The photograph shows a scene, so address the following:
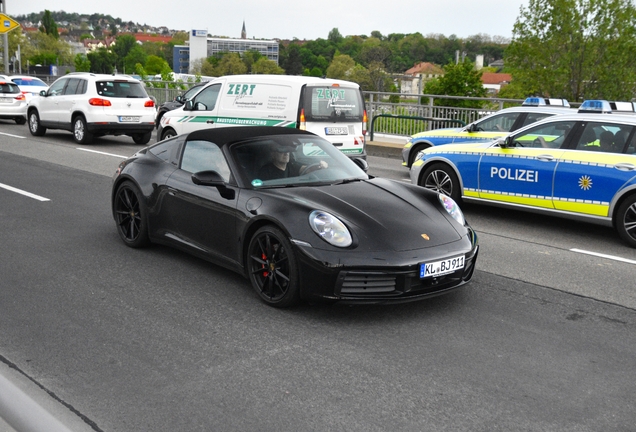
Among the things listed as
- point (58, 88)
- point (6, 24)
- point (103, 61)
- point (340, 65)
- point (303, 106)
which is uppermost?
point (103, 61)

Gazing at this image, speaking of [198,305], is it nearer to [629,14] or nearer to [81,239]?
[81,239]

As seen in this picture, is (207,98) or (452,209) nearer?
(452,209)

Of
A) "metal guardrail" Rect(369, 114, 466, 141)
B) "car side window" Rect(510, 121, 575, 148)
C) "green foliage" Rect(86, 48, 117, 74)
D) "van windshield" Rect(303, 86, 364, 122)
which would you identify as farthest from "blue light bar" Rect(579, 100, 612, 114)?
"green foliage" Rect(86, 48, 117, 74)

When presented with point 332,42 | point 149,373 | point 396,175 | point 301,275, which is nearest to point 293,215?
point 301,275

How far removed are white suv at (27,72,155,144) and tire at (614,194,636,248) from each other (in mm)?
13342

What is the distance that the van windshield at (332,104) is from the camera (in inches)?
518

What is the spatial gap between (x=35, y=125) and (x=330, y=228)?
17.5 metres

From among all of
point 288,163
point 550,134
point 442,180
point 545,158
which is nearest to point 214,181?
point 288,163

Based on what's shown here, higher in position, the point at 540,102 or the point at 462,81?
the point at 462,81

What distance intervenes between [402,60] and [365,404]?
3952 inches

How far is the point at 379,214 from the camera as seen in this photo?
5898 mm

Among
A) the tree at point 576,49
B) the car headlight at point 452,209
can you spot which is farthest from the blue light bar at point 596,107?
the tree at point 576,49

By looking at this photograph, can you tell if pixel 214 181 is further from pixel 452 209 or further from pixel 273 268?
pixel 452 209

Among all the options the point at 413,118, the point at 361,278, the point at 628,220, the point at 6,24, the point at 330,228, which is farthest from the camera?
the point at 6,24
